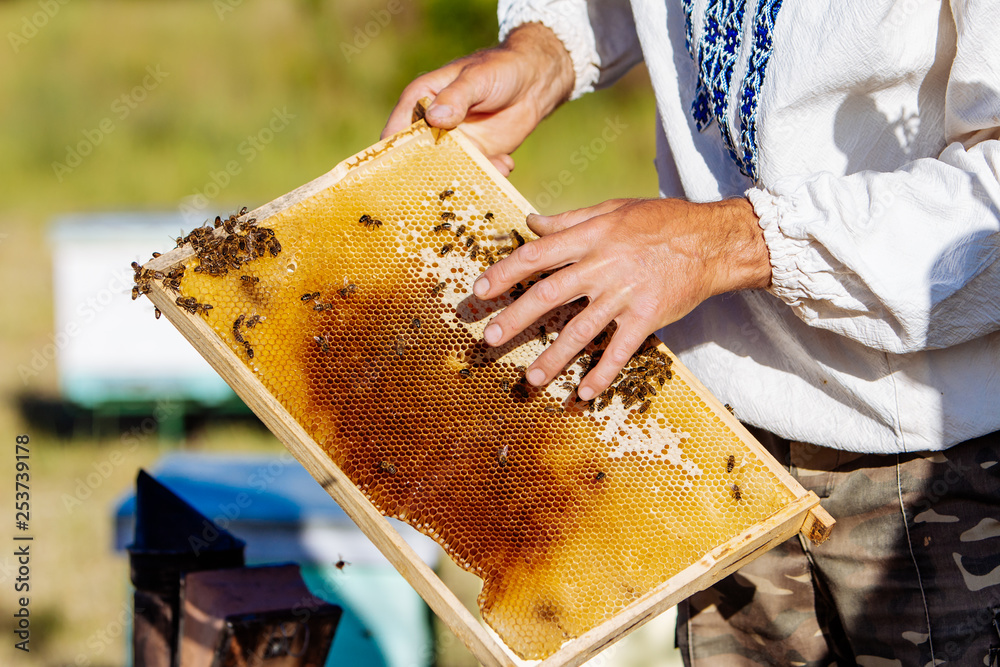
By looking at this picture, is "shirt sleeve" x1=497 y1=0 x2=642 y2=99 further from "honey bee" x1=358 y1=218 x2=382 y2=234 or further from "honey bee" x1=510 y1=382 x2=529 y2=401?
"honey bee" x1=510 y1=382 x2=529 y2=401

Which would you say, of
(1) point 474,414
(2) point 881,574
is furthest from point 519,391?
(2) point 881,574

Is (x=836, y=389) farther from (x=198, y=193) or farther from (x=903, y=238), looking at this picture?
(x=198, y=193)

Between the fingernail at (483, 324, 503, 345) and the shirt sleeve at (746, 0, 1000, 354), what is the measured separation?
778mm

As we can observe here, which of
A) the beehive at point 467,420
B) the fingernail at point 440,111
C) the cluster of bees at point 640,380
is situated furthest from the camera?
the fingernail at point 440,111

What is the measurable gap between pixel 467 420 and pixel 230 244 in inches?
36.1

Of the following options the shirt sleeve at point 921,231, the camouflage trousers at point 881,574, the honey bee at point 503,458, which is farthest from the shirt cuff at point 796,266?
the honey bee at point 503,458

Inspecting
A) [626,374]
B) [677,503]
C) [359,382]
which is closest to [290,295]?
[359,382]

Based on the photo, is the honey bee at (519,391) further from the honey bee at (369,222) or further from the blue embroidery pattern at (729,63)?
the blue embroidery pattern at (729,63)

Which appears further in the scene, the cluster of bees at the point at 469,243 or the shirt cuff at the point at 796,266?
the cluster of bees at the point at 469,243

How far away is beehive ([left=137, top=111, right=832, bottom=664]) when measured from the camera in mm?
2025

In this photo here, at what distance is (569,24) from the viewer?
322cm

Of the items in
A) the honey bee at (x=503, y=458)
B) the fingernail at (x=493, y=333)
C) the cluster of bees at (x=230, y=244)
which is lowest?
the honey bee at (x=503, y=458)

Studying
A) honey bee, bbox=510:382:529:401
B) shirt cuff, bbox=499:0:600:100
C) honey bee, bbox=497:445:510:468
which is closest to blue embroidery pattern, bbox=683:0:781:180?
shirt cuff, bbox=499:0:600:100

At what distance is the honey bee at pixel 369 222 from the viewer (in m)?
2.52
